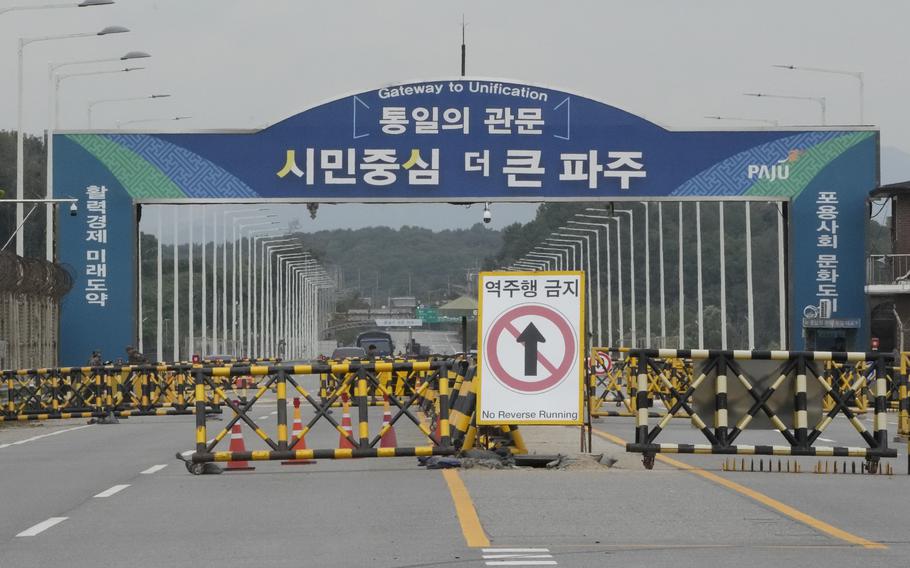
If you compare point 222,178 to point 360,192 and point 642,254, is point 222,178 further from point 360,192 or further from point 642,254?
point 642,254

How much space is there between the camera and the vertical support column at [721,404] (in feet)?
59.7

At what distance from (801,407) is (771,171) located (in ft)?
84.5

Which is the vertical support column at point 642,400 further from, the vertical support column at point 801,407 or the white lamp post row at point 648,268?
the white lamp post row at point 648,268

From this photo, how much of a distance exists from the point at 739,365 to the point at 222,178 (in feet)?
85.6

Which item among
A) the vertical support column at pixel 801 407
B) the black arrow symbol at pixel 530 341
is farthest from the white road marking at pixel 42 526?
the vertical support column at pixel 801 407

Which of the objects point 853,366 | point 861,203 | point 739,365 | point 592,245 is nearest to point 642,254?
point 592,245

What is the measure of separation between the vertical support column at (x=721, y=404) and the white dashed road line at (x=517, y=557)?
7.24 metres

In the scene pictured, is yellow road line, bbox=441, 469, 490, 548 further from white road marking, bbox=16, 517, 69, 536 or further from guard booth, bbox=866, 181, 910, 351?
guard booth, bbox=866, 181, 910, 351

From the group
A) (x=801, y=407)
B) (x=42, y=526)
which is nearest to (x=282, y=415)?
(x=801, y=407)

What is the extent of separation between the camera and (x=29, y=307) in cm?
4700

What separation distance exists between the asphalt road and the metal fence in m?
21.4

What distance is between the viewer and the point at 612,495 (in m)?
15.1

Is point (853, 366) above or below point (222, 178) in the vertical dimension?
below

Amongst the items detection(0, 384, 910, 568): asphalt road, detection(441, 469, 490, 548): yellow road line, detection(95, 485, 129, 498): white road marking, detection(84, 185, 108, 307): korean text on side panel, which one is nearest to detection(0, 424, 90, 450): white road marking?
detection(0, 384, 910, 568): asphalt road
